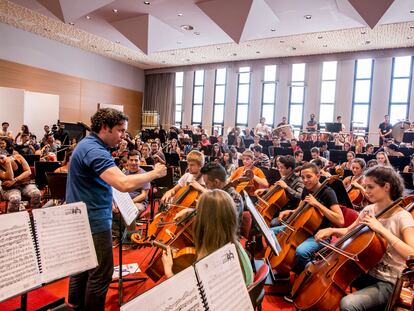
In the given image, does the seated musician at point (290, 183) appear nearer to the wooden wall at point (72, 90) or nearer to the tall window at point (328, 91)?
the tall window at point (328, 91)

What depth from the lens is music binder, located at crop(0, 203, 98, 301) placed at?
1452 mm

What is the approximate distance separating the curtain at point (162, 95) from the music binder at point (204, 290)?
16.5m

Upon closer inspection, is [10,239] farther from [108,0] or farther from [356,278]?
[108,0]

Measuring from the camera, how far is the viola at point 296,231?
303cm

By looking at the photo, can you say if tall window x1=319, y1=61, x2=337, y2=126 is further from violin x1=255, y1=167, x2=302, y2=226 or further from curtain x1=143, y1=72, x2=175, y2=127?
violin x1=255, y1=167, x2=302, y2=226

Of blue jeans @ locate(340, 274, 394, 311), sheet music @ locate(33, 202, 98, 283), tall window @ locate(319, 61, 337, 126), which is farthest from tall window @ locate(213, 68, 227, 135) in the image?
sheet music @ locate(33, 202, 98, 283)

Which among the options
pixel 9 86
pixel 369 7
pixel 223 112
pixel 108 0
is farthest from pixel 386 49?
pixel 9 86

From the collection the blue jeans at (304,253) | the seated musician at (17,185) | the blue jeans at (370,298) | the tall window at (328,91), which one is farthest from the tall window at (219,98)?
the blue jeans at (370,298)

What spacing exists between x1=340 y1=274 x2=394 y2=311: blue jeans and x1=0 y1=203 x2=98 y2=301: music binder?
5.40 feet

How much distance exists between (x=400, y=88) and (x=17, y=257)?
13824mm

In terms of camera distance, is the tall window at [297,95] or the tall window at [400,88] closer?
the tall window at [400,88]

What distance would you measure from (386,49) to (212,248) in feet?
42.9

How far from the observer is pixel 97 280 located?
199 centimetres

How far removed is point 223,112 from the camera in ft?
52.8
